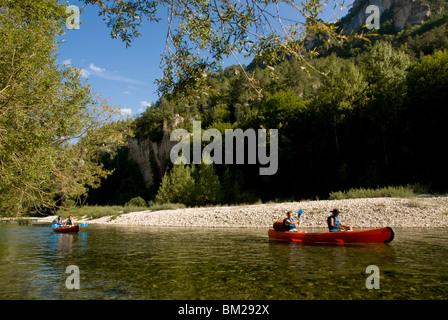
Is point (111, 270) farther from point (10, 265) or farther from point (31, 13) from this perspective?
point (31, 13)

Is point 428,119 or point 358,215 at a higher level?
point 428,119

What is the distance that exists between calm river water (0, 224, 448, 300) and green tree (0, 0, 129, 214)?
7.61 ft

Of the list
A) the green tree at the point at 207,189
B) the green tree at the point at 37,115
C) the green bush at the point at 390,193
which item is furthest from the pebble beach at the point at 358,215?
the green tree at the point at 37,115

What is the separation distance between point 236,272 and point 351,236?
597cm

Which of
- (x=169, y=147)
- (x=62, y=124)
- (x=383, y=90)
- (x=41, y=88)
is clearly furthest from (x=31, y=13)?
(x=169, y=147)

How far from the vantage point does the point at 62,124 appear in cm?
1007

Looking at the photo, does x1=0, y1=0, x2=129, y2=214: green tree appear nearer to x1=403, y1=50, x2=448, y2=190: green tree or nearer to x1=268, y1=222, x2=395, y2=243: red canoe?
x1=268, y1=222, x2=395, y2=243: red canoe

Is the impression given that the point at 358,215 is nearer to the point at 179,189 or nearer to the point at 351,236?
the point at 351,236

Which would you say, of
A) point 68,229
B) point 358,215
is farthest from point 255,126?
point 68,229

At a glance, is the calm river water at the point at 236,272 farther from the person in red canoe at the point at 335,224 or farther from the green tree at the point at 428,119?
the green tree at the point at 428,119

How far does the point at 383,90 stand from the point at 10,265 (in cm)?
3539

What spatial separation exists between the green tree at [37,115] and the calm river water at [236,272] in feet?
7.61

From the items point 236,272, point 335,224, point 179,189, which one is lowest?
point 236,272

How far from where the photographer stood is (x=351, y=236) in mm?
11609
